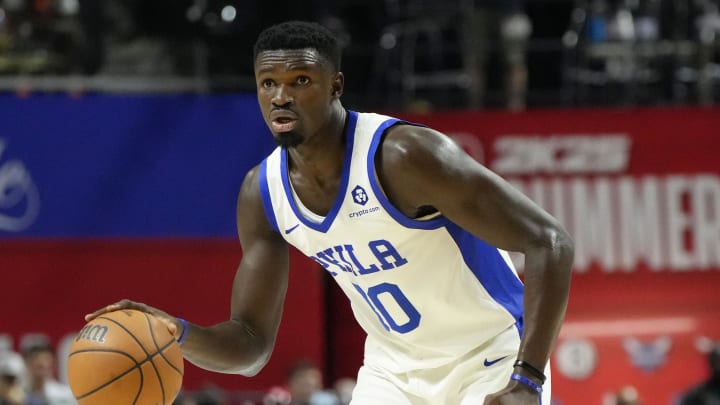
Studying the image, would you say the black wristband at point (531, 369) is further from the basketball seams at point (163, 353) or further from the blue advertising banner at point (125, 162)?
the blue advertising banner at point (125, 162)

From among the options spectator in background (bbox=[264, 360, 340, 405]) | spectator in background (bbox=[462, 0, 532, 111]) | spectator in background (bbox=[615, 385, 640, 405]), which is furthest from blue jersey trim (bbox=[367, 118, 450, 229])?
spectator in background (bbox=[462, 0, 532, 111])

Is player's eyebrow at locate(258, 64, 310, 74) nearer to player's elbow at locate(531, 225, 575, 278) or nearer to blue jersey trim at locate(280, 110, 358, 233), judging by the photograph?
blue jersey trim at locate(280, 110, 358, 233)

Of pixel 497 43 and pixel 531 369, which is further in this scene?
pixel 497 43

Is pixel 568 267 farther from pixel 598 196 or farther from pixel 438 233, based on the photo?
pixel 598 196

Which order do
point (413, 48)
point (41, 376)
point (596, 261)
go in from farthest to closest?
point (413, 48)
point (596, 261)
point (41, 376)

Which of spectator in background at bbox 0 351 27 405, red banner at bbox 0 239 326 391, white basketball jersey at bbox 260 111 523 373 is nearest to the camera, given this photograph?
white basketball jersey at bbox 260 111 523 373

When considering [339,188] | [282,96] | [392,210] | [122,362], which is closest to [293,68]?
[282,96]

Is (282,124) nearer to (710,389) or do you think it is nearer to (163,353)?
(163,353)

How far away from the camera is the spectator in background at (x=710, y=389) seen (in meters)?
9.35

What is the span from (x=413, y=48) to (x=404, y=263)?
7208mm

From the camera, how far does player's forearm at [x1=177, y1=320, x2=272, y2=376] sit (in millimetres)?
4367

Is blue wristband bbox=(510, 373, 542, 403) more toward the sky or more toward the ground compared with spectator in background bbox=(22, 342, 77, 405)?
more toward the sky

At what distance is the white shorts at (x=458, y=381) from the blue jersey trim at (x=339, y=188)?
0.66 meters

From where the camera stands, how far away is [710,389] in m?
9.41
